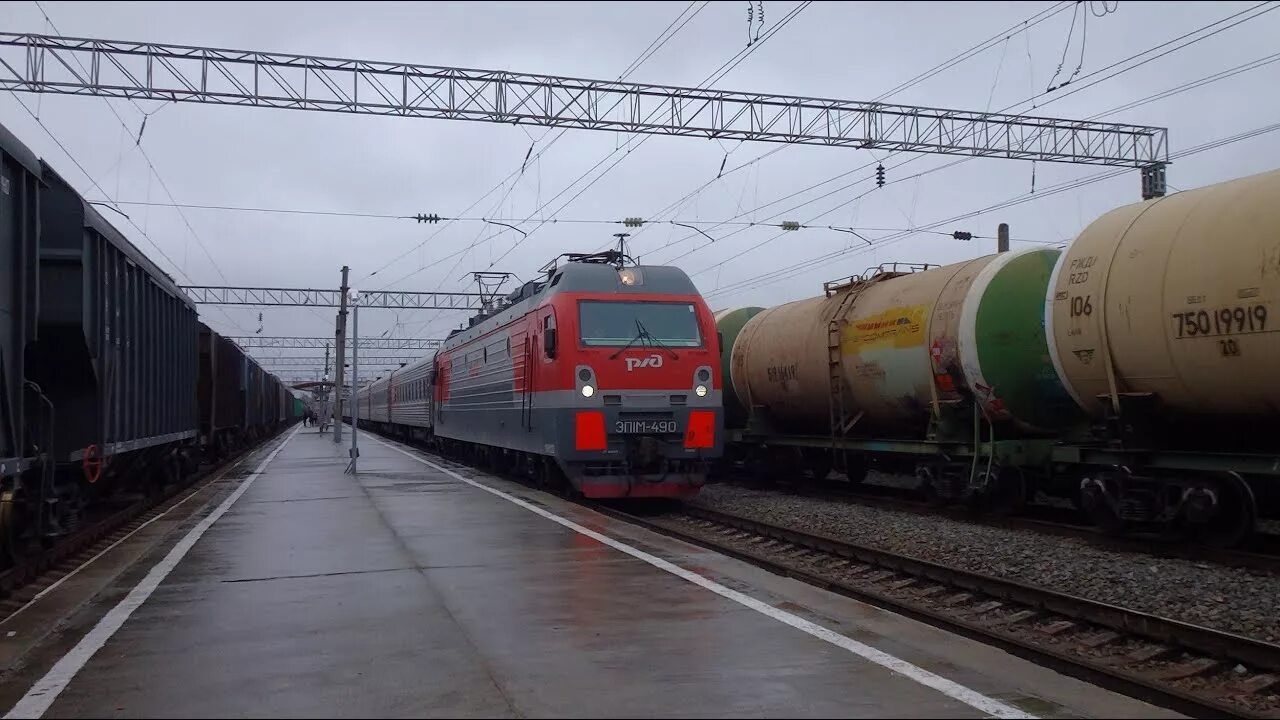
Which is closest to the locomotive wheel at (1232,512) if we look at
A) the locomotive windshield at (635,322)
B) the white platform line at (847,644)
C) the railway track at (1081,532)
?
the railway track at (1081,532)

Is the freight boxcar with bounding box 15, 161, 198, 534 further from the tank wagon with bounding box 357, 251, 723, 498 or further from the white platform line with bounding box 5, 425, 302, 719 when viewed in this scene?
the tank wagon with bounding box 357, 251, 723, 498

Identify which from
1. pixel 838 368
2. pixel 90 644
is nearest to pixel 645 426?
pixel 838 368

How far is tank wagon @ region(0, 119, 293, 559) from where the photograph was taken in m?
8.20

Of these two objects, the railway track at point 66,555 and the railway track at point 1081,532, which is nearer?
the railway track at point 66,555

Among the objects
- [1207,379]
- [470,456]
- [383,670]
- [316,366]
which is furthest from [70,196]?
[316,366]

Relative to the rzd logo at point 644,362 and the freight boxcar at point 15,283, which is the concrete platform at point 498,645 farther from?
the rzd logo at point 644,362

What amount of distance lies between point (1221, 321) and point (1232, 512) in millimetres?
2031

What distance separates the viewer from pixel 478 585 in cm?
826

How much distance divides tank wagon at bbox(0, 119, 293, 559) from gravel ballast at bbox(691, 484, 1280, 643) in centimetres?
808

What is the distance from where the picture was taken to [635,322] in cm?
1439

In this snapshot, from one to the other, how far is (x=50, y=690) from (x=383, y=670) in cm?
174

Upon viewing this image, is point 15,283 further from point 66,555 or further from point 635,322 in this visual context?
point 635,322

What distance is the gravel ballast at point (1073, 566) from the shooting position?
24.5 ft

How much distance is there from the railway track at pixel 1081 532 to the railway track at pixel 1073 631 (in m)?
2.71
